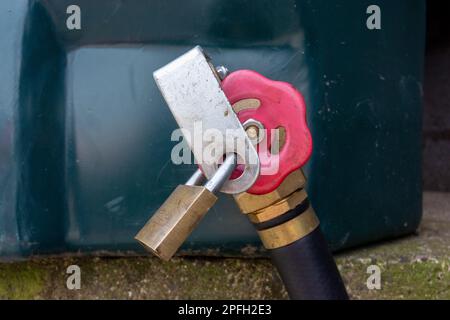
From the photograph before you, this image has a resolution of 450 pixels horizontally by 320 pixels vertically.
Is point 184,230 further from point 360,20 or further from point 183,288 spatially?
point 360,20

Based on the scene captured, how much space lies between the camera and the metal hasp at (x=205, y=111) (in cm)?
49

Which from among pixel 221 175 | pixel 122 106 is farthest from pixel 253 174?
pixel 122 106

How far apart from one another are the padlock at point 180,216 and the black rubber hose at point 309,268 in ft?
0.28

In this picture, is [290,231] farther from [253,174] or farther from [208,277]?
[208,277]

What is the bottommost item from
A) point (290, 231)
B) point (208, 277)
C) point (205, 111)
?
point (208, 277)

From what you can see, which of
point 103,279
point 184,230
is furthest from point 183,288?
point 184,230

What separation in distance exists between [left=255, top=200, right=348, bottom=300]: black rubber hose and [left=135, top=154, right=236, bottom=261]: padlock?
8 centimetres

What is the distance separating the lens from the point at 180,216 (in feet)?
1.58

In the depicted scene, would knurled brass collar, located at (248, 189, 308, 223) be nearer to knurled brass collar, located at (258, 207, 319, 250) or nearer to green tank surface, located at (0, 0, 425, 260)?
knurled brass collar, located at (258, 207, 319, 250)

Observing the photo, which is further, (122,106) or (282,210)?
(122,106)

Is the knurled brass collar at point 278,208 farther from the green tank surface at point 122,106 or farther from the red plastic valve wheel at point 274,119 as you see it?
the green tank surface at point 122,106

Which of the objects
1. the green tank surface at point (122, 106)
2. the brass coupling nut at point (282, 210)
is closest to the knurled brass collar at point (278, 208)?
the brass coupling nut at point (282, 210)

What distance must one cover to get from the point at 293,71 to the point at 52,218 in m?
0.30

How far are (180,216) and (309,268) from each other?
0.44 feet
